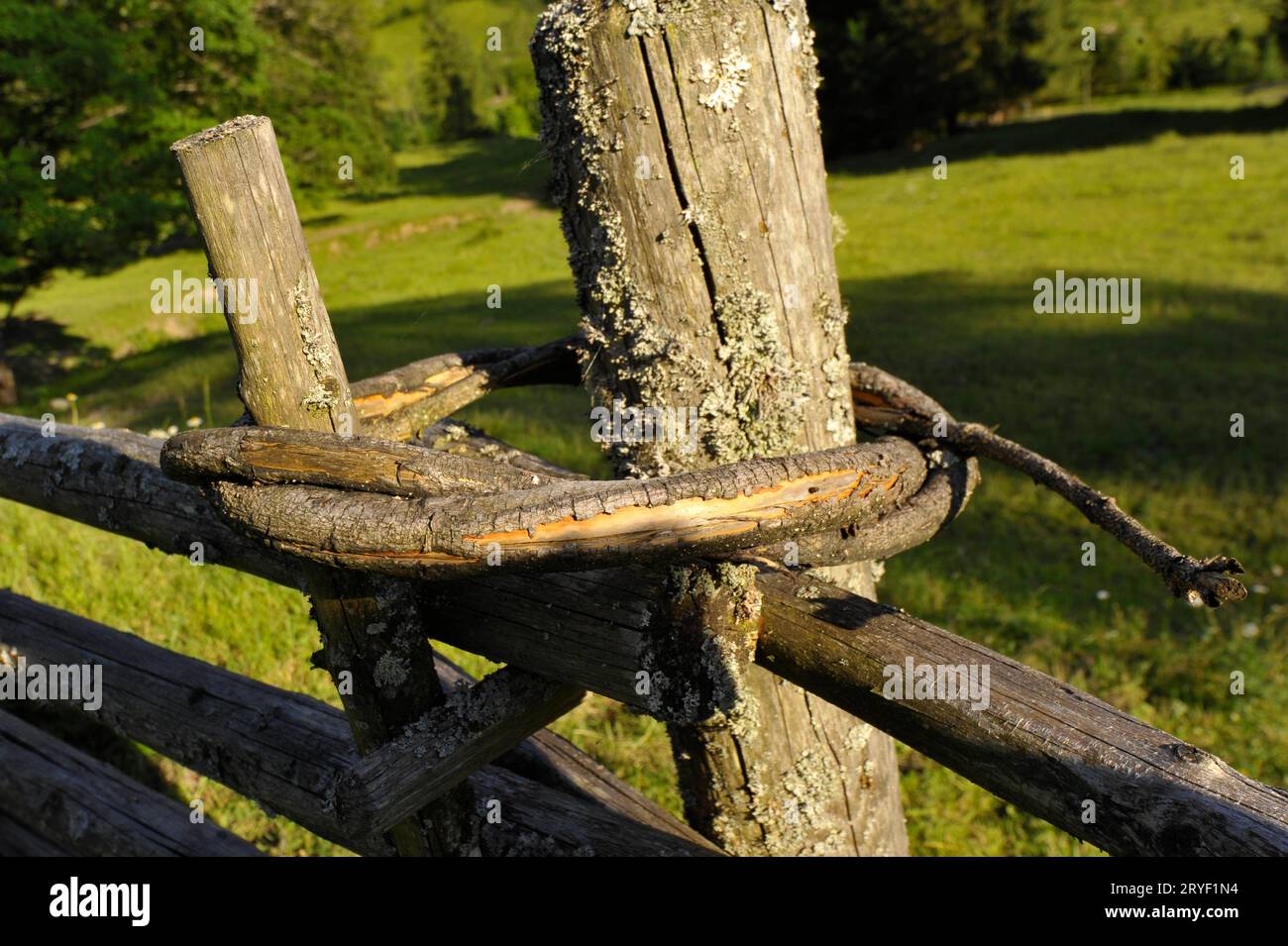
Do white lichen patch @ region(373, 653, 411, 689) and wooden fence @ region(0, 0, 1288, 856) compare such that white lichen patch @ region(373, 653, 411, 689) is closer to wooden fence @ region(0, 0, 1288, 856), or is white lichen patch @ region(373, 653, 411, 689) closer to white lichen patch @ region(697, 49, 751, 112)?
wooden fence @ region(0, 0, 1288, 856)

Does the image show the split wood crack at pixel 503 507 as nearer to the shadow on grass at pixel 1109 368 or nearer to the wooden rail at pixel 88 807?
the wooden rail at pixel 88 807

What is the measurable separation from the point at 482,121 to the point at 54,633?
53.3 meters

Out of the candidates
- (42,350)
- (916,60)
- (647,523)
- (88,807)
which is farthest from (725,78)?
(916,60)

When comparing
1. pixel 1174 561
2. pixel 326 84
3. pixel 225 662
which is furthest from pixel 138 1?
pixel 1174 561

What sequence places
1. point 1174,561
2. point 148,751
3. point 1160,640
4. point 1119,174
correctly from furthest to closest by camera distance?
1. point 1119,174
2. point 1160,640
3. point 148,751
4. point 1174,561

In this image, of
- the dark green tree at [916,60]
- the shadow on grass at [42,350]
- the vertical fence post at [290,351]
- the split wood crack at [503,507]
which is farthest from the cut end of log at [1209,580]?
the dark green tree at [916,60]

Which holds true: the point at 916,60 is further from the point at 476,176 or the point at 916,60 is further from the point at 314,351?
the point at 314,351

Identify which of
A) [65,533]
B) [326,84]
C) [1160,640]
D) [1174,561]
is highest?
[326,84]

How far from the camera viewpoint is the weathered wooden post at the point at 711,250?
5.60 ft

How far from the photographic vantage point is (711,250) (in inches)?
70.4

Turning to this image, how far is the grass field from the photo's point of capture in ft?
14.1

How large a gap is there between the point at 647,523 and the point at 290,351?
679mm

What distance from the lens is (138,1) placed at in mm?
15312
